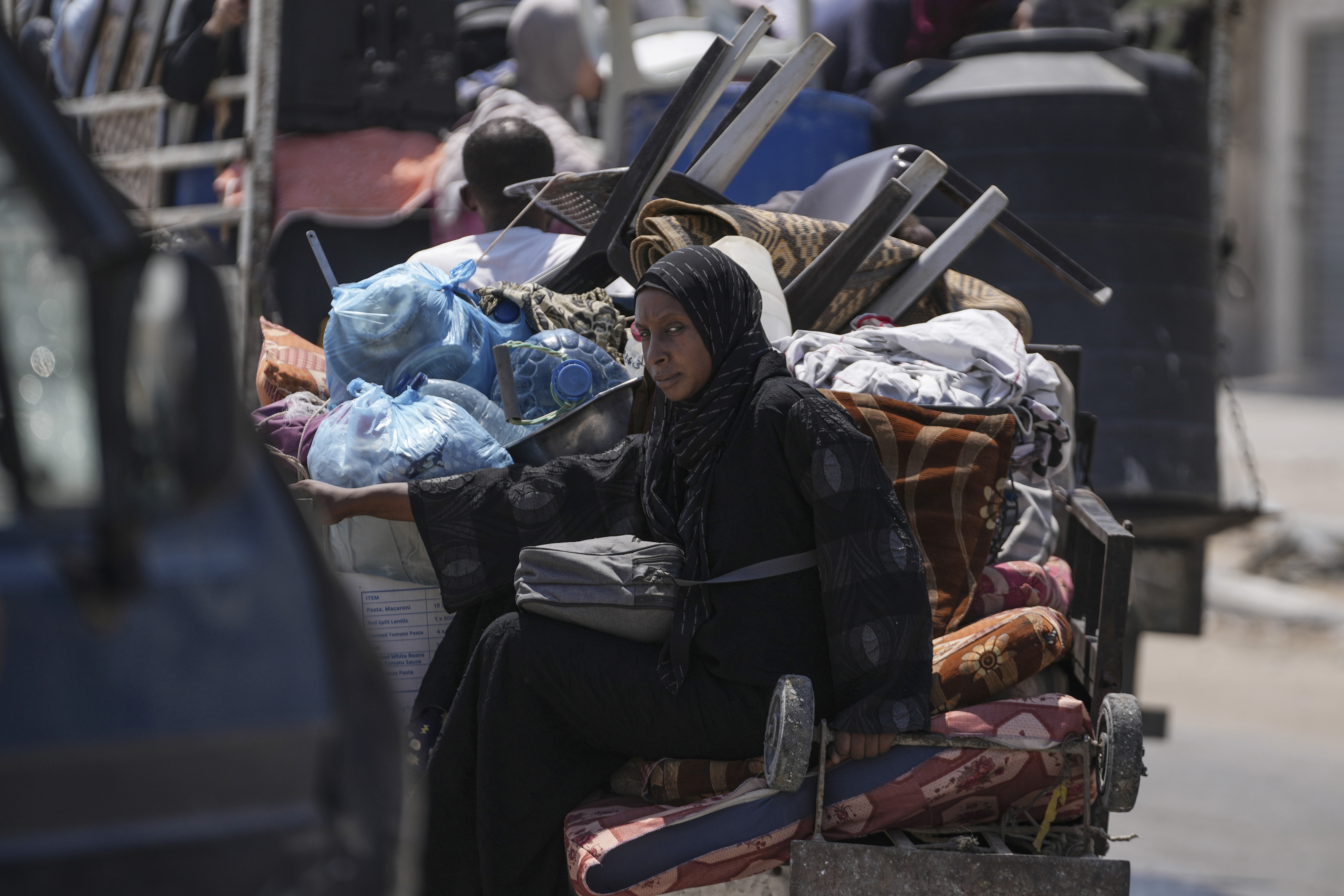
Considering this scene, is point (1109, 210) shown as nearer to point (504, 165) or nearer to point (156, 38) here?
point (504, 165)

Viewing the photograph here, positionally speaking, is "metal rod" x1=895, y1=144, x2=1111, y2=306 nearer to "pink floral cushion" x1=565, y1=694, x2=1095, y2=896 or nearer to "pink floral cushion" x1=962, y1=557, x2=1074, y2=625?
"pink floral cushion" x1=962, y1=557, x2=1074, y2=625

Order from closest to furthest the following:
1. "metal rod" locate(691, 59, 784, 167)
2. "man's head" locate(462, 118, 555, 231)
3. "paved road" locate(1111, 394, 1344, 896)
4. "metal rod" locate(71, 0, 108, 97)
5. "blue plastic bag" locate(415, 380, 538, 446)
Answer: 1. "blue plastic bag" locate(415, 380, 538, 446)
2. "metal rod" locate(691, 59, 784, 167)
3. "man's head" locate(462, 118, 555, 231)
4. "paved road" locate(1111, 394, 1344, 896)
5. "metal rod" locate(71, 0, 108, 97)

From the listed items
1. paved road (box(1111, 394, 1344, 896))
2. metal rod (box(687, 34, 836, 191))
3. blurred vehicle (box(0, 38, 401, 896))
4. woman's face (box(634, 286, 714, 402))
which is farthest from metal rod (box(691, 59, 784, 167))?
paved road (box(1111, 394, 1344, 896))

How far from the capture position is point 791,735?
2.31m

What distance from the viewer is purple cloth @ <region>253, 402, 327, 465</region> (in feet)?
10.2

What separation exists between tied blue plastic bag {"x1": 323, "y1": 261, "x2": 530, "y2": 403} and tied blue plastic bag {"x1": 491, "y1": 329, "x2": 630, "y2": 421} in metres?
0.09

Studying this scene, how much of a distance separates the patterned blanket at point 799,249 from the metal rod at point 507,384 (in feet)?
1.55

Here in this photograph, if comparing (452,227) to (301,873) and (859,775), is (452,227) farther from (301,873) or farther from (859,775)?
(301,873)

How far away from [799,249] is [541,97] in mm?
2938

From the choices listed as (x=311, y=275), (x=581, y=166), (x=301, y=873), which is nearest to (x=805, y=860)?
(x=301, y=873)

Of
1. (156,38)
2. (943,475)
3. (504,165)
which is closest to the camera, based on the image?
(943,475)

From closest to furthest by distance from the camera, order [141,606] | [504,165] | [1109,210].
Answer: [141,606] < [504,165] < [1109,210]

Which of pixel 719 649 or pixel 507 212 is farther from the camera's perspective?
pixel 507 212

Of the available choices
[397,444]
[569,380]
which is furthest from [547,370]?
[397,444]
